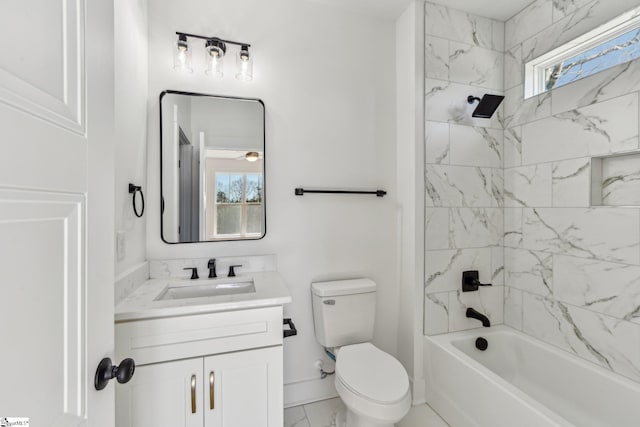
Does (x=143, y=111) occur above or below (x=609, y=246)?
above

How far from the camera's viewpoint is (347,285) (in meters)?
1.79

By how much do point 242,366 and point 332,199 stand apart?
1125mm

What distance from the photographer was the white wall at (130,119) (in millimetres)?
1235

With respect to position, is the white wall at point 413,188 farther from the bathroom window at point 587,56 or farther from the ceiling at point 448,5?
the bathroom window at point 587,56

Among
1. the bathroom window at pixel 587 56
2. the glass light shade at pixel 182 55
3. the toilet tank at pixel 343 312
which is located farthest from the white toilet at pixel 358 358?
the bathroom window at pixel 587 56

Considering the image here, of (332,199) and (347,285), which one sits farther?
(332,199)

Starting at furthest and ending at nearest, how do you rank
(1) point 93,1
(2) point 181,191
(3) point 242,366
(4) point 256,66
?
(4) point 256,66
(2) point 181,191
(3) point 242,366
(1) point 93,1

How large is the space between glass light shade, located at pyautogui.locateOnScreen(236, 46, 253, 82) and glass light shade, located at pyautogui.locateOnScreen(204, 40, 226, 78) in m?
0.10

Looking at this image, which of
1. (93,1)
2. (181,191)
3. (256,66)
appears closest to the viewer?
(93,1)

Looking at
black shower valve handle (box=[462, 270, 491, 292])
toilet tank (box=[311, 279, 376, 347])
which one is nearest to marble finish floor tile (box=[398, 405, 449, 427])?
toilet tank (box=[311, 279, 376, 347])

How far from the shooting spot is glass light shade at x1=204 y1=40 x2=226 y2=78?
5.28 ft

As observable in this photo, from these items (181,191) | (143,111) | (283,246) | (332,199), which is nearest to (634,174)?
(332,199)

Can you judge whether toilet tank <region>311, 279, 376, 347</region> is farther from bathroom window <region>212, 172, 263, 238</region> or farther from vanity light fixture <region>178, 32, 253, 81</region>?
vanity light fixture <region>178, 32, 253, 81</region>

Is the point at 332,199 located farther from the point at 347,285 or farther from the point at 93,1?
the point at 93,1
